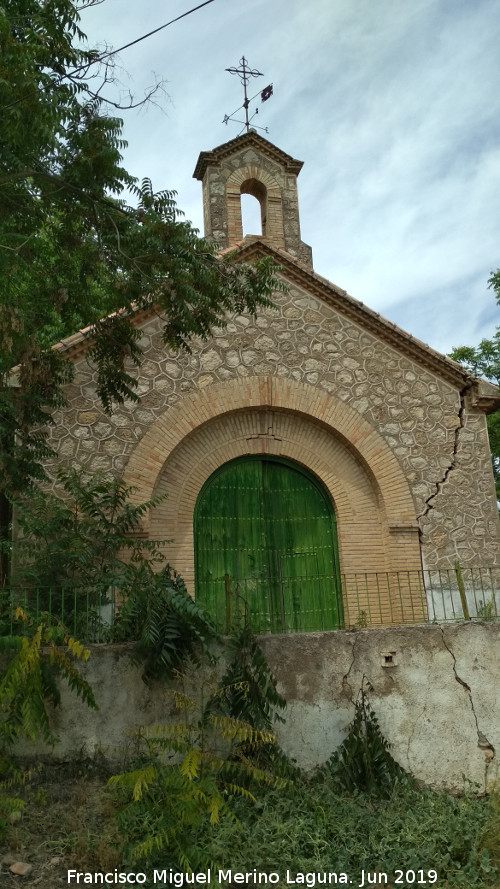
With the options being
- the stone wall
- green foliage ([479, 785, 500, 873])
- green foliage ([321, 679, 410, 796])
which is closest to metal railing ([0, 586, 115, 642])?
green foliage ([321, 679, 410, 796])

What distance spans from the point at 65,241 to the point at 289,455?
14.6ft

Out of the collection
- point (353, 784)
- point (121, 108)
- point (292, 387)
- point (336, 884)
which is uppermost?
point (121, 108)

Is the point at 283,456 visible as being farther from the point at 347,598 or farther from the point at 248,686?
the point at 248,686

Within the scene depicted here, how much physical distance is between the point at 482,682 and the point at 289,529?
4.18 m

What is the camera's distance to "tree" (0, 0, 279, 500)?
6520mm

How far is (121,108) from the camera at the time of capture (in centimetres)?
735

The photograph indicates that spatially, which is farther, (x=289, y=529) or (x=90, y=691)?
(x=289, y=529)

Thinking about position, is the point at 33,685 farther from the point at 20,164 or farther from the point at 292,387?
the point at 292,387

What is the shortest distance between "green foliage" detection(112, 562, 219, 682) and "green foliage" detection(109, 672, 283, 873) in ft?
0.92

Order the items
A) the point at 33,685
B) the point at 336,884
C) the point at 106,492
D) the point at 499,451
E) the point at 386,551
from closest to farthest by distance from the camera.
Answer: the point at 336,884
the point at 33,685
the point at 106,492
the point at 386,551
the point at 499,451

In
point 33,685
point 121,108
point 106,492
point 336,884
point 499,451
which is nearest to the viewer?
point 336,884

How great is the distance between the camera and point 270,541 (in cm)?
1048

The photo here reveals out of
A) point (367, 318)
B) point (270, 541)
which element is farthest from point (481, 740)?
point (367, 318)

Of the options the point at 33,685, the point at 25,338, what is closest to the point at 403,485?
the point at 25,338
